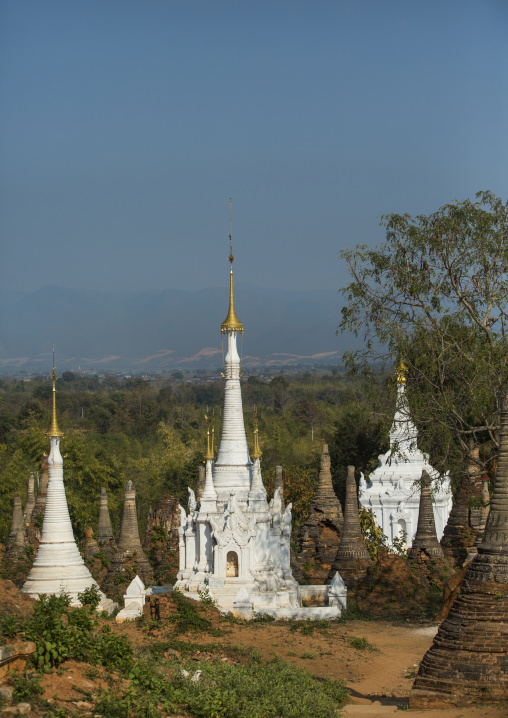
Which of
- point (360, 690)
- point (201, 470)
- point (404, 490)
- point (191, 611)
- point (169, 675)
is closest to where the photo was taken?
point (169, 675)

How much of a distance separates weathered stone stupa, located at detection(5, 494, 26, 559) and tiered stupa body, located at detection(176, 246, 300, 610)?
13.7 meters

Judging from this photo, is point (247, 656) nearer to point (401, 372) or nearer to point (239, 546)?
point (239, 546)

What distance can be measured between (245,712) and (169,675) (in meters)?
1.90

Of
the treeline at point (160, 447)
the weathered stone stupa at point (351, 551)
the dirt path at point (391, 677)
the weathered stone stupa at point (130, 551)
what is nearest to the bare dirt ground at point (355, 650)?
the dirt path at point (391, 677)

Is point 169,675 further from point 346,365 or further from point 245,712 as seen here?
point 346,365

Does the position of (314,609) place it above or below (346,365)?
below

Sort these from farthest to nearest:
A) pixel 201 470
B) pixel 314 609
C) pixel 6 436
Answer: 1. pixel 6 436
2. pixel 201 470
3. pixel 314 609

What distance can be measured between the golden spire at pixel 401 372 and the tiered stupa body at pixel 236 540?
469 cm

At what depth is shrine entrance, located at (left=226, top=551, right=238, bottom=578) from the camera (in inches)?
1114

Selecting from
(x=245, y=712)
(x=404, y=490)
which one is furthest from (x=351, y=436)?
(x=245, y=712)

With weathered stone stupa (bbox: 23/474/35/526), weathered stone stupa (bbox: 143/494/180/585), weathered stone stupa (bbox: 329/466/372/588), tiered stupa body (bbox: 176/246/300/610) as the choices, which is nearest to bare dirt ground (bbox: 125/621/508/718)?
tiered stupa body (bbox: 176/246/300/610)

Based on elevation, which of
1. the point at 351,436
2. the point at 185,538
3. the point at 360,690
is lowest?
the point at 360,690

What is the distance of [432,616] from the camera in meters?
28.1

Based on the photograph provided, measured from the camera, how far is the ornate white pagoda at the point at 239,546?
90.6ft
